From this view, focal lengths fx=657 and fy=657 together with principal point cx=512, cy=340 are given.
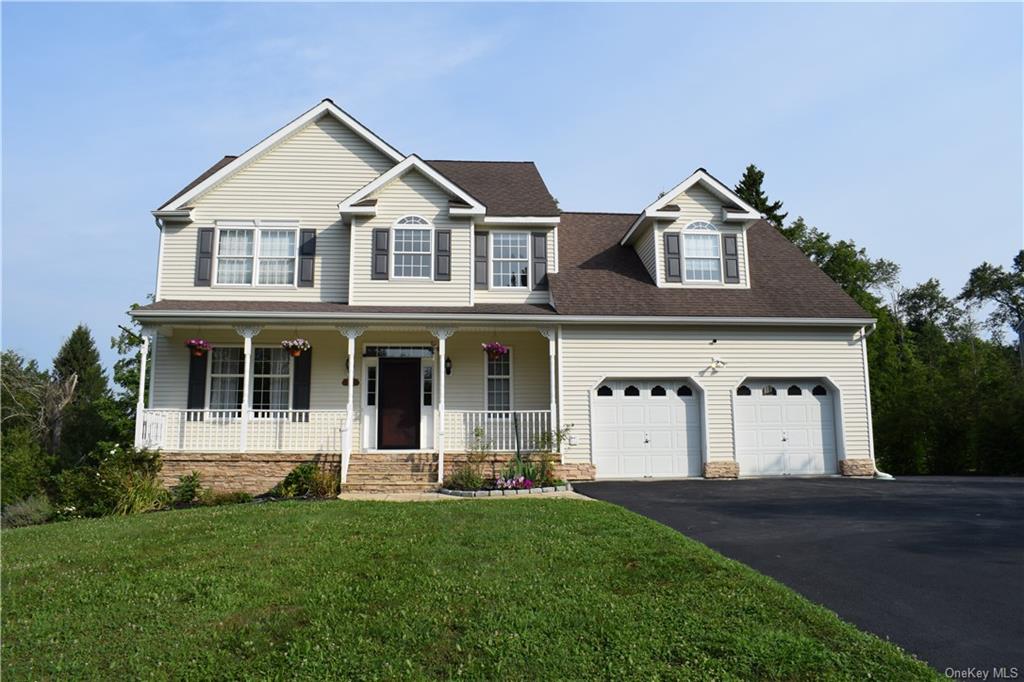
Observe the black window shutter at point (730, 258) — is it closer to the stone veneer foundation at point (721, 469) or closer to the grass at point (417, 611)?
the stone veneer foundation at point (721, 469)

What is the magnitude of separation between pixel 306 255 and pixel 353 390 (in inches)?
139

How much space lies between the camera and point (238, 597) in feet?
18.4

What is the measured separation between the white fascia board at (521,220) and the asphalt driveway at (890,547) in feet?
22.4

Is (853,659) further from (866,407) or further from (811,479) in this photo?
(866,407)

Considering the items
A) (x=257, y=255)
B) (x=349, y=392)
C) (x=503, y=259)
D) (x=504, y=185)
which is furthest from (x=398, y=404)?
(x=504, y=185)

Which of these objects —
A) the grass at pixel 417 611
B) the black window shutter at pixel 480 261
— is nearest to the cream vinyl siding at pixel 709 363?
the black window shutter at pixel 480 261

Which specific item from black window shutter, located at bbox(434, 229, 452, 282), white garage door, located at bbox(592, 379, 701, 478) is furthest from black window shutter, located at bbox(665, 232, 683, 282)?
black window shutter, located at bbox(434, 229, 452, 282)

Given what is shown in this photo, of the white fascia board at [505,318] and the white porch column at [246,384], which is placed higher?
the white fascia board at [505,318]

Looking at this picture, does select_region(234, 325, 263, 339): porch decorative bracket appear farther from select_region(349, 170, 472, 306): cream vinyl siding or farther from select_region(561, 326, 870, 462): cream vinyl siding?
select_region(561, 326, 870, 462): cream vinyl siding

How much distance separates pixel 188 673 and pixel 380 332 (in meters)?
11.8

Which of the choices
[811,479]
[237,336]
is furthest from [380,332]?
[811,479]

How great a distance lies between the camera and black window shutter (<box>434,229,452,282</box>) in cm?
1593

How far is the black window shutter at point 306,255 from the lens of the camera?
15.9 metres

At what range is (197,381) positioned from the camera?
49.9 ft
